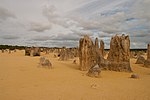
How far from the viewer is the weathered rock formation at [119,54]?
17.0 m

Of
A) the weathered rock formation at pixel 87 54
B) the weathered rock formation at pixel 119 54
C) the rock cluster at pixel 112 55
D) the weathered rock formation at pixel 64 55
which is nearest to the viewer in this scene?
the weathered rock formation at pixel 119 54

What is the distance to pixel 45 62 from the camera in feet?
60.0

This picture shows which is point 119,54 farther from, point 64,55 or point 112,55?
point 64,55

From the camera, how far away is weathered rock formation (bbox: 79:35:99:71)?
57.1 feet

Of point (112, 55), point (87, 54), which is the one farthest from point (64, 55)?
point (112, 55)

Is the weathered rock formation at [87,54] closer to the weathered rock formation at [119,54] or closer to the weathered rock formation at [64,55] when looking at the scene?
the weathered rock formation at [119,54]

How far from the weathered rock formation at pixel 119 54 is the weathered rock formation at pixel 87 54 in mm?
1670

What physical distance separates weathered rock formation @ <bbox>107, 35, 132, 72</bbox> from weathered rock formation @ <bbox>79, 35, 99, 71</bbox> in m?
1.67

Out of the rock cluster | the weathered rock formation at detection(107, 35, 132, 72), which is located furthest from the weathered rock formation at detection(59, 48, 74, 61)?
the weathered rock formation at detection(107, 35, 132, 72)

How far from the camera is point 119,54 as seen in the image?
17469 mm

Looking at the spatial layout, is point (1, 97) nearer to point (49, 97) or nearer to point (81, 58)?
point (49, 97)

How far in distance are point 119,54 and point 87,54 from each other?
10.6 ft

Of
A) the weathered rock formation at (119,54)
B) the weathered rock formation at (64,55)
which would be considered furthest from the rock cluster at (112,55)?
the weathered rock formation at (64,55)

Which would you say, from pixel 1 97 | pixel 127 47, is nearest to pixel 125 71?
pixel 127 47
